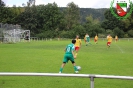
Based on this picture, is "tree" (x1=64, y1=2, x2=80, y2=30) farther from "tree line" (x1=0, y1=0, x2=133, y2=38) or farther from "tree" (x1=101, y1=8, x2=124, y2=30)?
"tree" (x1=101, y1=8, x2=124, y2=30)

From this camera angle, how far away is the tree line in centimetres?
8588

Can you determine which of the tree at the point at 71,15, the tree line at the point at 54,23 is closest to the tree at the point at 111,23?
the tree line at the point at 54,23

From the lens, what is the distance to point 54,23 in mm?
94938

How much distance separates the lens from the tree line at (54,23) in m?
85.9

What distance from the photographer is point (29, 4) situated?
326 ft

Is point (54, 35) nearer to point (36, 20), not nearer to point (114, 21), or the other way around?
point (36, 20)

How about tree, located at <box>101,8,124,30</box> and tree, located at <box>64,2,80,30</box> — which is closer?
tree, located at <box>101,8,124,30</box>

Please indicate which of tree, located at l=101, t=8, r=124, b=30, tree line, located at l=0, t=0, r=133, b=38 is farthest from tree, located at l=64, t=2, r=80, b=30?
tree, located at l=101, t=8, r=124, b=30

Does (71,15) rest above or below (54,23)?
above

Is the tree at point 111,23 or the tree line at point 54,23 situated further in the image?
the tree at point 111,23

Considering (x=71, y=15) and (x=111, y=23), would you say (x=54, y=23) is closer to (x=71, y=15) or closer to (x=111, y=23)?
(x=71, y=15)

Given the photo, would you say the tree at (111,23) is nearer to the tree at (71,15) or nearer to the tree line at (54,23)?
the tree line at (54,23)

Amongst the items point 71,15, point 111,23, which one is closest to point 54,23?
point 71,15

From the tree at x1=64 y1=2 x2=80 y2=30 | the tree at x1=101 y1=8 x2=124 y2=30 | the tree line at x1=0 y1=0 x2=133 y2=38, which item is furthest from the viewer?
the tree at x1=64 y1=2 x2=80 y2=30
